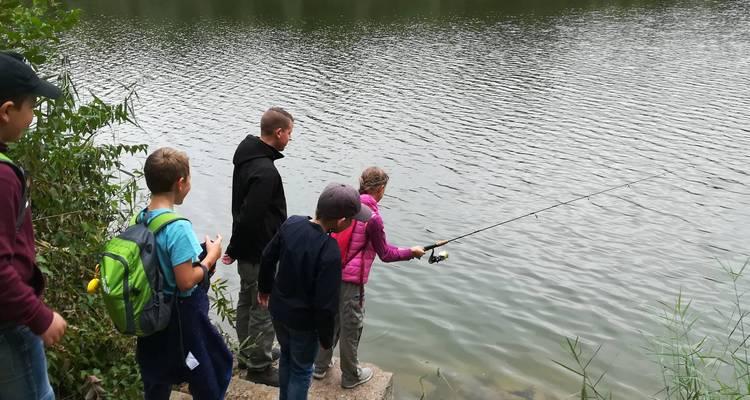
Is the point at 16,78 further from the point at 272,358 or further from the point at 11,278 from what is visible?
the point at 272,358

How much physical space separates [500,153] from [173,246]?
1200 cm

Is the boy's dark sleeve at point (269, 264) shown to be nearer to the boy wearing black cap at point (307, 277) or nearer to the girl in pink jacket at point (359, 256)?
the boy wearing black cap at point (307, 277)

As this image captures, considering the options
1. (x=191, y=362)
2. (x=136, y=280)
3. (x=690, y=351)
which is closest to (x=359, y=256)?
(x=191, y=362)

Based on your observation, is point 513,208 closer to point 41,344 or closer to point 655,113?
point 655,113

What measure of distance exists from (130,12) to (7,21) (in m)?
39.6

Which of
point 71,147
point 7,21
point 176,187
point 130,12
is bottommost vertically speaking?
point 130,12

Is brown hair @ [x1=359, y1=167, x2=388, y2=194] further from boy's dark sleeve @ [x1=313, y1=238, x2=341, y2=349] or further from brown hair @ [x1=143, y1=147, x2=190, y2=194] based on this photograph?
brown hair @ [x1=143, y1=147, x2=190, y2=194]

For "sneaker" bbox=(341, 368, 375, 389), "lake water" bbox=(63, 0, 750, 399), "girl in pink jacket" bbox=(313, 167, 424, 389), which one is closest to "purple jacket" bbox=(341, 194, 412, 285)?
"girl in pink jacket" bbox=(313, 167, 424, 389)

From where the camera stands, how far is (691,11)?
34.6 meters

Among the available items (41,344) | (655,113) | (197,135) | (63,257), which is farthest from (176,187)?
(655,113)

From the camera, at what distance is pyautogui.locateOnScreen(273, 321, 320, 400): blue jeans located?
3.80 meters

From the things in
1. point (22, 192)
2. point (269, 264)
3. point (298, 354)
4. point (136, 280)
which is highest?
point (22, 192)

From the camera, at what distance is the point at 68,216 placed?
4.45 meters

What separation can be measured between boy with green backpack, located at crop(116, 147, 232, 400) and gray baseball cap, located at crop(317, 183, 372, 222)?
0.64 m
